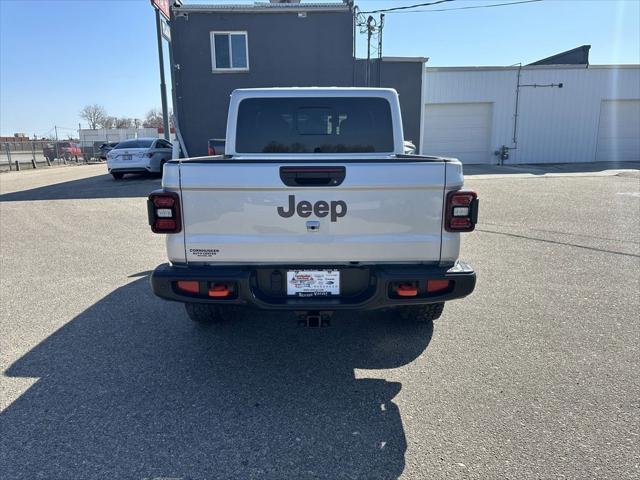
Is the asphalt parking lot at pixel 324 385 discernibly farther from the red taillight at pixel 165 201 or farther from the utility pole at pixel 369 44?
the utility pole at pixel 369 44

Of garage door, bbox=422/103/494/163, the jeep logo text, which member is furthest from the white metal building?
the jeep logo text

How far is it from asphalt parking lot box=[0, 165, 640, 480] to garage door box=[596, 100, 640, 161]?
2050cm

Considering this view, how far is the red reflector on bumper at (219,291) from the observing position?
290cm

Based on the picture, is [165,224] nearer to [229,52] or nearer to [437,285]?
[437,285]

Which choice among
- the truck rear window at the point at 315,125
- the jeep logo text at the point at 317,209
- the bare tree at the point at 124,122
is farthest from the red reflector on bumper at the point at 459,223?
the bare tree at the point at 124,122

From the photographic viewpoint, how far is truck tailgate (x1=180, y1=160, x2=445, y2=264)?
2801 millimetres

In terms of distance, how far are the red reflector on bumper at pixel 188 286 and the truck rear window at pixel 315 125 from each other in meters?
1.64

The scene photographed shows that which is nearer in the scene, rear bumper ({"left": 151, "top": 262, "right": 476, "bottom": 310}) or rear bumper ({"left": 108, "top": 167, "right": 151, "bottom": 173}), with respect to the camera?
rear bumper ({"left": 151, "top": 262, "right": 476, "bottom": 310})

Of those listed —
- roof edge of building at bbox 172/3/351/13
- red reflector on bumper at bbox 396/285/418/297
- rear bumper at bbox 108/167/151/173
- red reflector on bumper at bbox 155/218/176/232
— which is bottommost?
red reflector on bumper at bbox 396/285/418/297

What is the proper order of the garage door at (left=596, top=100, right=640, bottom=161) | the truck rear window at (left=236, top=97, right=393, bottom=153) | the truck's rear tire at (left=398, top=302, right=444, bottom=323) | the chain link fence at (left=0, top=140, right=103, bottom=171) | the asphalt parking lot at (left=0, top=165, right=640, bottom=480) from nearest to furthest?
the asphalt parking lot at (left=0, top=165, right=640, bottom=480) → the truck's rear tire at (left=398, top=302, right=444, bottom=323) → the truck rear window at (left=236, top=97, right=393, bottom=153) → the garage door at (left=596, top=100, right=640, bottom=161) → the chain link fence at (left=0, top=140, right=103, bottom=171)

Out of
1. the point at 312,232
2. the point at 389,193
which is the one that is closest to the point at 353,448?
the point at 312,232

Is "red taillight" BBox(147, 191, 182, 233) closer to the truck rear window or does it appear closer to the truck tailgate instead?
the truck tailgate

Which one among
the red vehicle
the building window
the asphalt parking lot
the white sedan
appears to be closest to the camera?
the asphalt parking lot

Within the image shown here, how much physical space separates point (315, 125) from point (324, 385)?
2.40 meters
